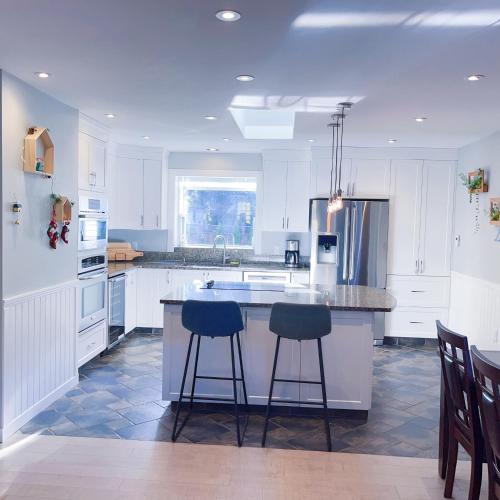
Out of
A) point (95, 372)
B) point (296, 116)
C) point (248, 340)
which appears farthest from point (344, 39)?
Answer: point (95, 372)

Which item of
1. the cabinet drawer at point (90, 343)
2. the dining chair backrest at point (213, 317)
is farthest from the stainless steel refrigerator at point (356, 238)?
the dining chair backrest at point (213, 317)

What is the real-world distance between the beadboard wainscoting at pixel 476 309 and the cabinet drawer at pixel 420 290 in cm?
11

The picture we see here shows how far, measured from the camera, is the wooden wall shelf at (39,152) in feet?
11.4

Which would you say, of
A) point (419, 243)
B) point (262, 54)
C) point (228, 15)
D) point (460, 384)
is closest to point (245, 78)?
point (262, 54)

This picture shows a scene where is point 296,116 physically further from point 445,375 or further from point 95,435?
point 95,435

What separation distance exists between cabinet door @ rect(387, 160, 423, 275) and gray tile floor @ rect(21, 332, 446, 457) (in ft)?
5.21

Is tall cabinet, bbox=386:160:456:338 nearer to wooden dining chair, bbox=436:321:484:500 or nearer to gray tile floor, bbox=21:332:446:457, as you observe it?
gray tile floor, bbox=21:332:446:457

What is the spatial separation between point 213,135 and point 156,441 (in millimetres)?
3289

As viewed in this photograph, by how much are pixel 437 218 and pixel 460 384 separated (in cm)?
386

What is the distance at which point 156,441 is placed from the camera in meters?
3.42

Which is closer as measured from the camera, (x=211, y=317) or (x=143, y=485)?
(x=143, y=485)

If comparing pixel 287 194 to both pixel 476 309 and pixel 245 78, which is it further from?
pixel 245 78

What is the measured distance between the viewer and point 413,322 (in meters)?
6.14

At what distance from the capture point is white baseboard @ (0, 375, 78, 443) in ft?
11.1
